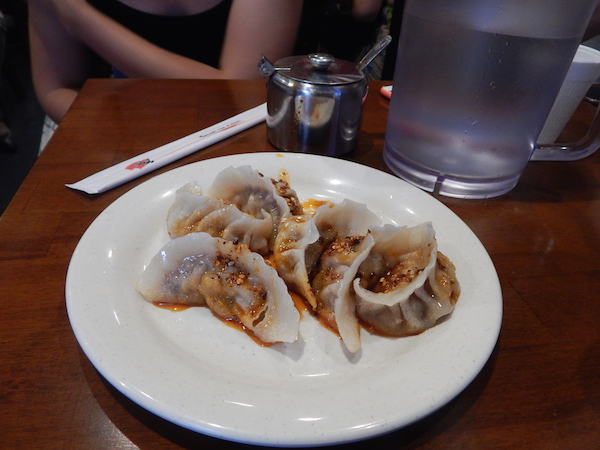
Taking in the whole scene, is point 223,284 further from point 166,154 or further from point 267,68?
point 267,68

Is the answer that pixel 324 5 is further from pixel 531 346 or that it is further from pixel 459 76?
pixel 531 346

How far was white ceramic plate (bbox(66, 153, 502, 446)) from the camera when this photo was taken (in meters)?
0.67

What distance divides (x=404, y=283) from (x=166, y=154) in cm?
107

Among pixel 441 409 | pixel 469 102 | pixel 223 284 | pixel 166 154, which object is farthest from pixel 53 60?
pixel 441 409

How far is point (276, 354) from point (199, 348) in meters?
A: 0.17

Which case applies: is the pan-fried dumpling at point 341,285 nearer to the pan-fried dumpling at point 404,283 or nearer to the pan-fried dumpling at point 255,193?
the pan-fried dumpling at point 404,283

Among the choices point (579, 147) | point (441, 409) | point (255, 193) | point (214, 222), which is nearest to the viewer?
point (441, 409)

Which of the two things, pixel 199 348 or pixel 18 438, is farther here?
pixel 199 348

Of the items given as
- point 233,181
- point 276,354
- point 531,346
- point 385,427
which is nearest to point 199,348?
point 276,354

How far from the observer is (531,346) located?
933 millimetres

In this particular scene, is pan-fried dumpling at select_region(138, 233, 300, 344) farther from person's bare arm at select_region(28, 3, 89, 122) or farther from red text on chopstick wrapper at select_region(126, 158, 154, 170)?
person's bare arm at select_region(28, 3, 89, 122)

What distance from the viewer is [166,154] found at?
156 cm

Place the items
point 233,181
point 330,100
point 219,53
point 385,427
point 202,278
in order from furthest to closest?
point 219,53 → point 330,100 → point 233,181 → point 202,278 → point 385,427

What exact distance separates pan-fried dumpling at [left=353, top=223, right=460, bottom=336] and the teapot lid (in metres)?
0.72
